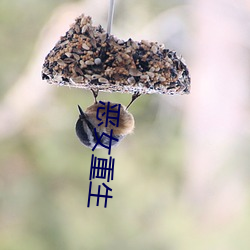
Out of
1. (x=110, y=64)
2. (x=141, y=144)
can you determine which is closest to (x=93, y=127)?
(x=110, y=64)

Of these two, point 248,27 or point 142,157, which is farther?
point 142,157

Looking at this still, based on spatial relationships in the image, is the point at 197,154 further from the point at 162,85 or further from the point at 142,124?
the point at 162,85

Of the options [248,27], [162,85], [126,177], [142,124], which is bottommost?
[162,85]

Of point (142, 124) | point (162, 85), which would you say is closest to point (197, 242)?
point (142, 124)

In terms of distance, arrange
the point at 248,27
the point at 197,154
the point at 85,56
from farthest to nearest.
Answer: the point at 197,154 → the point at 248,27 → the point at 85,56

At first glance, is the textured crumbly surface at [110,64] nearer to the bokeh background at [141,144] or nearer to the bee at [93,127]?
the bee at [93,127]

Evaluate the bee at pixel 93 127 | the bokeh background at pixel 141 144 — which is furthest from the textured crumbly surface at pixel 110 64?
the bokeh background at pixel 141 144
